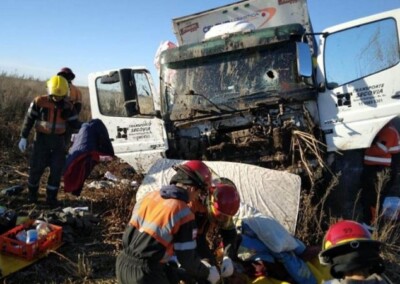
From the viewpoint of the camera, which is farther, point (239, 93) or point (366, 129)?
point (239, 93)

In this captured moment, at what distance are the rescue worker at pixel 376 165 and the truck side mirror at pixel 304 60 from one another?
1.11 m

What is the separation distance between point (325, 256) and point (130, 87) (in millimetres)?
3917

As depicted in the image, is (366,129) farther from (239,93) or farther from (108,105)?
(108,105)

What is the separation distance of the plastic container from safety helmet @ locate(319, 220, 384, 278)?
119 inches

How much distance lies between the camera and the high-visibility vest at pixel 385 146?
490 centimetres

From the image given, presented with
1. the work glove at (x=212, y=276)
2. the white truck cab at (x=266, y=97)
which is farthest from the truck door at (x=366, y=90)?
the work glove at (x=212, y=276)

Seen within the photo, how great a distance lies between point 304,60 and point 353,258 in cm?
321

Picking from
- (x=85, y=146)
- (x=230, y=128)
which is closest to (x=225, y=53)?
(x=230, y=128)

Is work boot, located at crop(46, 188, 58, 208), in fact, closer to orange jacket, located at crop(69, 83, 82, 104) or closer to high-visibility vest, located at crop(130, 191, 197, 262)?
orange jacket, located at crop(69, 83, 82, 104)

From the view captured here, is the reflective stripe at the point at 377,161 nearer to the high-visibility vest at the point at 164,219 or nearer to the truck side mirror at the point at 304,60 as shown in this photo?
the truck side mirror at the point at 304,60

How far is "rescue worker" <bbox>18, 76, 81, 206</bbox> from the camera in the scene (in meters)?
5.75

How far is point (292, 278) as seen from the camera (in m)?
3.63

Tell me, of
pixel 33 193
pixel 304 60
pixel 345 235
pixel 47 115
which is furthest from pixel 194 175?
pixel 33 193

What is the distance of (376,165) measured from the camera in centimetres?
497
